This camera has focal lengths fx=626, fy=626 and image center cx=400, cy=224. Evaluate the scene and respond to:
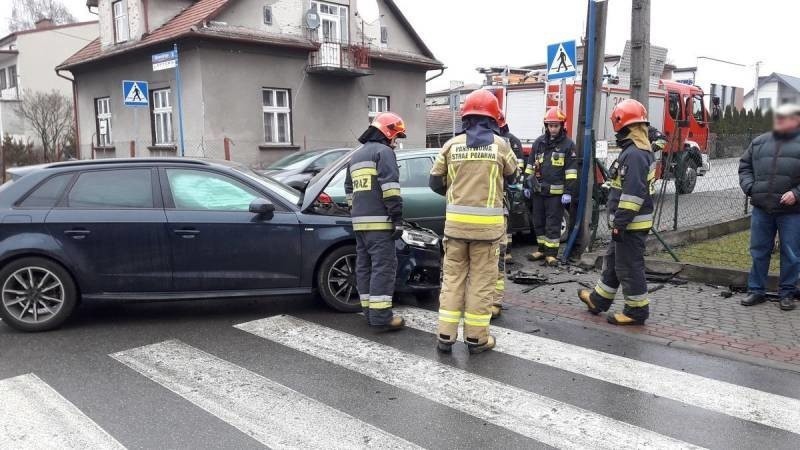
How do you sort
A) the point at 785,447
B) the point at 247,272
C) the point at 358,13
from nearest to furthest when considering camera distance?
the point at 785,447, the point at 247,272, the point at 358,13

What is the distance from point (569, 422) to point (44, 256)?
4.51 metres

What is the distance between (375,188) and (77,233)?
8.64 feet

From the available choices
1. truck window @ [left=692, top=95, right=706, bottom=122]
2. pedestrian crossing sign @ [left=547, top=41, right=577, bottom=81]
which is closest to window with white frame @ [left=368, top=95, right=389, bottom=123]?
truck window @ [left=692, top=95, right=706, bottom=122]

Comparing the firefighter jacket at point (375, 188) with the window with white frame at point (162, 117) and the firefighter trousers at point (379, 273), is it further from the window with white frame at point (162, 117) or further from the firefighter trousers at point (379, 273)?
the window with white frame at point (162, 117)

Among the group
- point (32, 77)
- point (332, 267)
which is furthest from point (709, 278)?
point (32, 77)

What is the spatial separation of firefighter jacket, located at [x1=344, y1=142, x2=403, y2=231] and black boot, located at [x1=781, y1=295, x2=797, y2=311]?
385cm

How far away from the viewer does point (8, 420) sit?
12.2 ft

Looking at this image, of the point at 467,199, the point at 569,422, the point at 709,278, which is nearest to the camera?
the point at 569,422

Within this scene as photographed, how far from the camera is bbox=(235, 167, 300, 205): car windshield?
6.01 meters

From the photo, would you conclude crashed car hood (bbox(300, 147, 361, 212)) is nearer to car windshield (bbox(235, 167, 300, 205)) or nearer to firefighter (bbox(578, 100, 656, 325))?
car windshield (bbox(235, 167, 300, 205))

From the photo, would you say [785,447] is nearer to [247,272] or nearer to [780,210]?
[780,210]

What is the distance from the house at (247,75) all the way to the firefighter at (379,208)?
12376 millimetres

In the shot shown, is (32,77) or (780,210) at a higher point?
(32,77)

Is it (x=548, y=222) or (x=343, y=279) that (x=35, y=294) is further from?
(x=548, y=222)
